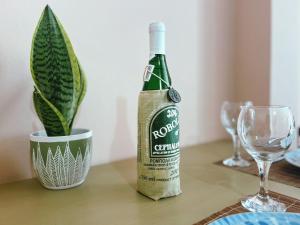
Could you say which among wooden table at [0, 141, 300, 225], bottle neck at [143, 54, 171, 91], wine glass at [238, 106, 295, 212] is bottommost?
wooden table at [0, 141, 300, 225]

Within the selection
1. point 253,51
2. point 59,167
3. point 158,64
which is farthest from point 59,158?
point 253,51

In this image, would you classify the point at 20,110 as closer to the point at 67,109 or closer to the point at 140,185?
the point at 67,109

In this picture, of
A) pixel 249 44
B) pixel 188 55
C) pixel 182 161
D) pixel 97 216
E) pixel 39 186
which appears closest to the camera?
pixel 97 216

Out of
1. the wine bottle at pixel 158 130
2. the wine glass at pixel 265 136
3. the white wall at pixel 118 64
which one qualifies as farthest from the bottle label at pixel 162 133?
the white wall at pixel 118 64

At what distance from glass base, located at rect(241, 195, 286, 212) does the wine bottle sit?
0.12m

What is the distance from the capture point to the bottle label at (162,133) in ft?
1.53

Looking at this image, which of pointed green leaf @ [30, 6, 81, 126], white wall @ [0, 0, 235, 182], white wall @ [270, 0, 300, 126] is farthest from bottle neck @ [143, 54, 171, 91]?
white wall @ [270, 0, 300, 126]

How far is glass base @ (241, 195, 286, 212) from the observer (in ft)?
1.42

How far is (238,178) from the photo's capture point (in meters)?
0.59

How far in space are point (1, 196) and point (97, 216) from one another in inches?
8.1

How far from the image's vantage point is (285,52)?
0.96m

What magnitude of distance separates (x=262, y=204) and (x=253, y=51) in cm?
68

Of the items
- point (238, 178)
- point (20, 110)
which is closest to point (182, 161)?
point (238, 178)

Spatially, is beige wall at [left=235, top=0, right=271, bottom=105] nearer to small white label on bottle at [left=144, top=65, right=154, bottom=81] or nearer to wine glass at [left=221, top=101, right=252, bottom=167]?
wine glass at [left=221, top=101, right=252, bottom=167]
